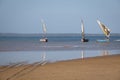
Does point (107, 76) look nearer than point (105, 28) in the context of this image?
Yes

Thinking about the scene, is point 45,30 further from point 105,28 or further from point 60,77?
point 60,77

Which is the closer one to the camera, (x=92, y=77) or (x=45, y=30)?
(x=92, y=77)

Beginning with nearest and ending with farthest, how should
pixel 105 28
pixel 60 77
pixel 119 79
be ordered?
1. pixel 119 79
2. pixel 60 77
3. pixel 105 28

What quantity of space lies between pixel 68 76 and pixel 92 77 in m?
0.83

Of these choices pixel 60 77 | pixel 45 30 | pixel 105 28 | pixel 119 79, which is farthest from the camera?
pixel 45 30

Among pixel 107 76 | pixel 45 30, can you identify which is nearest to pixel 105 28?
pixel 45 30

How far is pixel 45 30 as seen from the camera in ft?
230

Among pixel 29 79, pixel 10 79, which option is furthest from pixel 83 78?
pixel 10 79

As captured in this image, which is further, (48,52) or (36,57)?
(48,52)

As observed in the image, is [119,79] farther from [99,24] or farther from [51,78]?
[99,24]

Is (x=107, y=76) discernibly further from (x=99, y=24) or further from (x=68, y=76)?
(x=99, y=24)

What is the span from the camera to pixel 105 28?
59281 millimetres

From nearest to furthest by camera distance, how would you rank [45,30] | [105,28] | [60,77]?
1. [60,77]
2. [105,28]
3. [45,30]

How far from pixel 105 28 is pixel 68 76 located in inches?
1978
